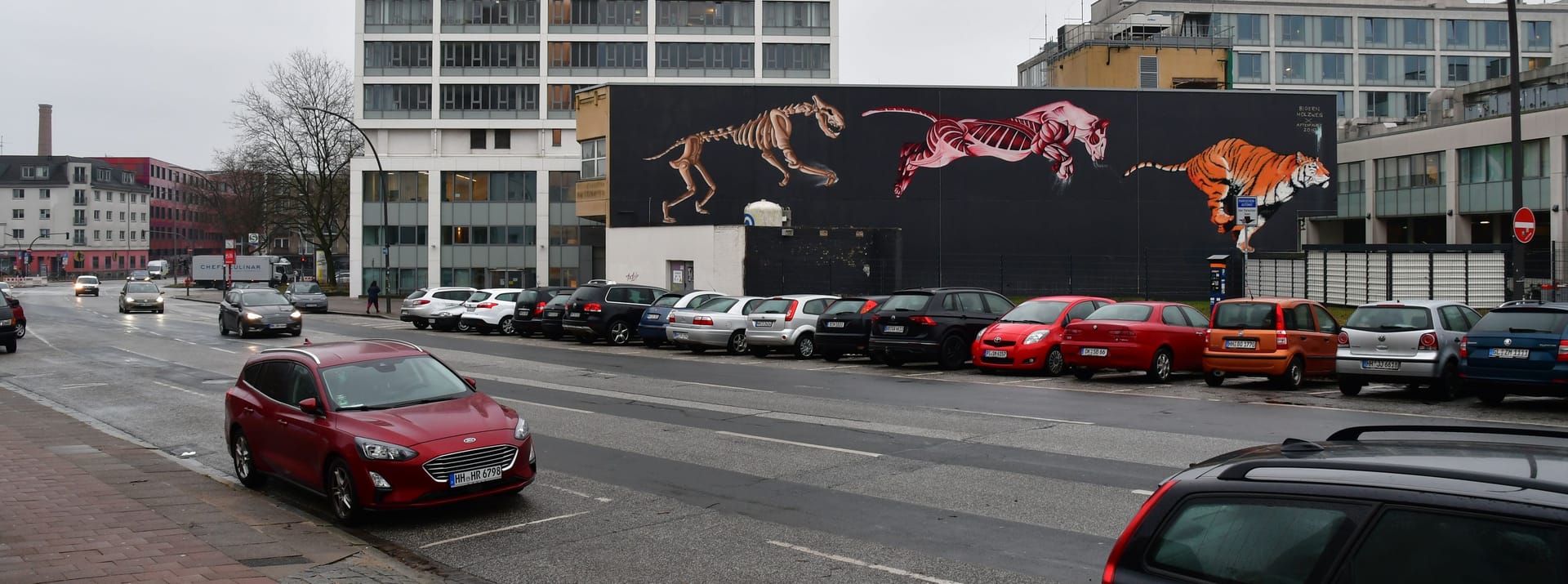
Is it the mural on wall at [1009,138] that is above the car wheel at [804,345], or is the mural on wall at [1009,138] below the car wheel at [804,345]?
above

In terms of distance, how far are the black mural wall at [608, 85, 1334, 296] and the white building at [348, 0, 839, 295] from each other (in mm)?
22429

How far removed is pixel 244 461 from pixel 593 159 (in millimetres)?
42104

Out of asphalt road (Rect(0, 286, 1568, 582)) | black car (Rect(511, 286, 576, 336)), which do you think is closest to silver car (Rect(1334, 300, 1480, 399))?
asphalt road (Rect(0, 286, 1568, 582))

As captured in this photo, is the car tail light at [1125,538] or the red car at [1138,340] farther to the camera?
the red car at [1138,340]

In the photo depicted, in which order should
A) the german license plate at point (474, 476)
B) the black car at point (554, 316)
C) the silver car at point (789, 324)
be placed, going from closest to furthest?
the german license plate at point (474, 476) → the silver car at point (789, 324) → the black car at point (554, 316)

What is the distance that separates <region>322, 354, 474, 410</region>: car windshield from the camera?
985cm

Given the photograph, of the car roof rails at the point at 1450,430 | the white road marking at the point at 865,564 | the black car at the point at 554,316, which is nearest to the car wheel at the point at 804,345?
the black car at the point at 554,316

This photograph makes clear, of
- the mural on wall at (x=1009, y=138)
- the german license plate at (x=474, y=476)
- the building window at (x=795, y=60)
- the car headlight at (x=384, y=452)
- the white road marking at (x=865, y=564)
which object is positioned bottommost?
the white road marking at (x=865, y=564)

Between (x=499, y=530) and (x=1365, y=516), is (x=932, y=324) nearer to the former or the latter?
(x=499, y=530)

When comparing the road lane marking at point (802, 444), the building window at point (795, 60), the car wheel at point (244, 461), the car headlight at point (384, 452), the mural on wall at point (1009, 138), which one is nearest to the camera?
the car headlight at point (384, 452)

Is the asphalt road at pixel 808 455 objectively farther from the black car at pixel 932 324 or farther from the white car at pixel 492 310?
the white car at pixel 492 310

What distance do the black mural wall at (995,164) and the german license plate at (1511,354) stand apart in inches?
1333

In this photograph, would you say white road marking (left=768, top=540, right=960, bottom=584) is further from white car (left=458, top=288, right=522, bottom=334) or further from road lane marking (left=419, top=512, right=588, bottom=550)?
white car (left=458, top=288, right=522, bottom=334)

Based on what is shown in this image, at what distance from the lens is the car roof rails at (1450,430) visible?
3.75 meters
